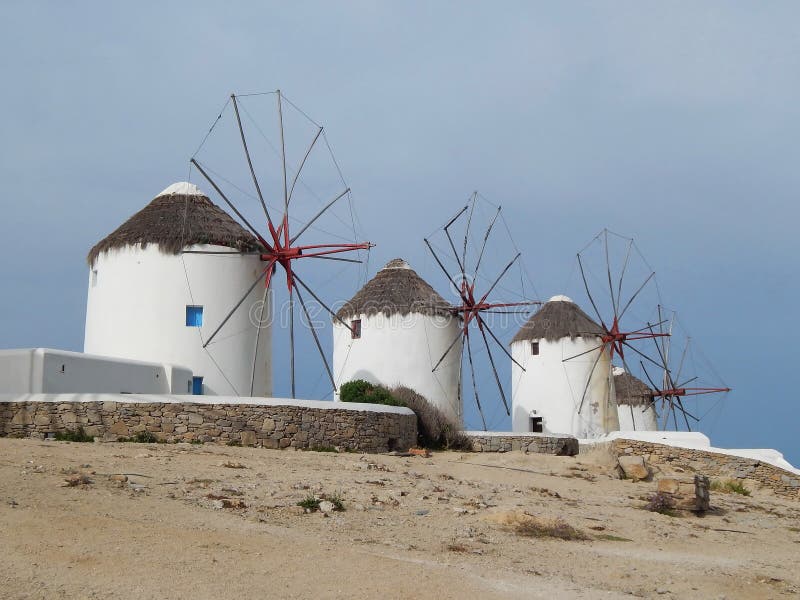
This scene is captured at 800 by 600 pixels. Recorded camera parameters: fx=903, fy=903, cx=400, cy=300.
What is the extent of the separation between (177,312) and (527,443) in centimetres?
947

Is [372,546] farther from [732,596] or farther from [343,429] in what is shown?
[343,429]

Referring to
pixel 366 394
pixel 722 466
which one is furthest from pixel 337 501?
pixel 722 466

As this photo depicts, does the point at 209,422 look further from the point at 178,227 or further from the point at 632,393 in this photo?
the point at 632,393

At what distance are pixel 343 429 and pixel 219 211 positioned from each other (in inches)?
291

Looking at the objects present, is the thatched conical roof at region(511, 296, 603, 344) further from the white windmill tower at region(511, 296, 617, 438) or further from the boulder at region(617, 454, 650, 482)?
the boulder at region(617, 454, 650, 482)

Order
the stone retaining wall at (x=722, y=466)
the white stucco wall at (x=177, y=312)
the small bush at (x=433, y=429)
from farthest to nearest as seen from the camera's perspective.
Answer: the small bush at (x=433, y=429) < the white stucco wall at (x=177, y=312) < the stone retaining wall at (x=722, y=466)

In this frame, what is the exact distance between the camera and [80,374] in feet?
58.2

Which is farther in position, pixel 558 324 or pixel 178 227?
pixel 558 324

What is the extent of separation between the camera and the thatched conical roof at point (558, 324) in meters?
32.2

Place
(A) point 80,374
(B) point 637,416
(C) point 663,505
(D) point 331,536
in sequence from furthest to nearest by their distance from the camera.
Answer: (B) point 637,416 < (A) point 80,374 < (C) point 663,505 < (D) point 331,536

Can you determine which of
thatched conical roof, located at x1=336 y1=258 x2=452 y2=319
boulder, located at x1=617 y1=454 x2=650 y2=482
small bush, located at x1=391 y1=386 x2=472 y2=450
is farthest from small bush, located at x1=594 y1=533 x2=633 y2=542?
thatched conical roof, located at x1=336 y1=258 x2=452 y2=319

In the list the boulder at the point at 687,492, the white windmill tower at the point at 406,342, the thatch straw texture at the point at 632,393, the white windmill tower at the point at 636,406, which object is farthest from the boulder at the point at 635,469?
the thatch straw texture at the point at 632,393

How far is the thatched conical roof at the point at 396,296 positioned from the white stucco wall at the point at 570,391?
18.4 ft

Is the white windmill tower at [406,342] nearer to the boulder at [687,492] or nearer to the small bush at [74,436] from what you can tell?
the small bush at [74,436]
